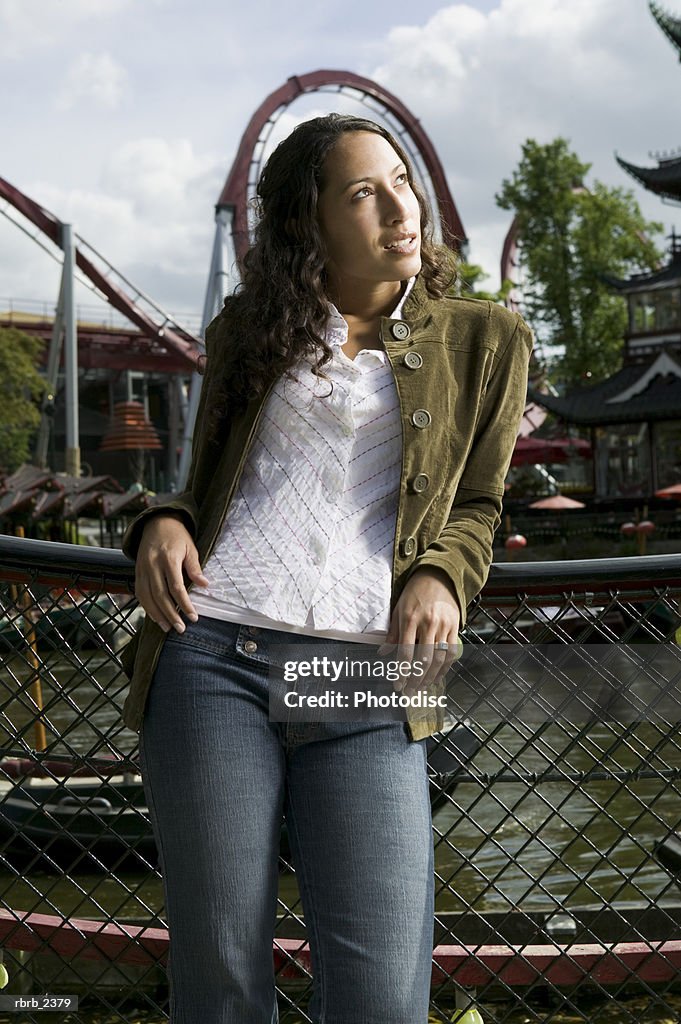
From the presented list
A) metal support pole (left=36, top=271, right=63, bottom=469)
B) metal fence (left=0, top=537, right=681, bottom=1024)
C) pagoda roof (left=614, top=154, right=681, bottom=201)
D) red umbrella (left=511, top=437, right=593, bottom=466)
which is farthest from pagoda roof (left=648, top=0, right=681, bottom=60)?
metal fence (left=0, top=537, right=681, bottom=1024)

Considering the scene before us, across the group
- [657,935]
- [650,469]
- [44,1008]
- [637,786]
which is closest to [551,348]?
[650,469]

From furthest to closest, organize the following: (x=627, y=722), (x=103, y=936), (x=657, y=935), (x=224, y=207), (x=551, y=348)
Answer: (x=551, y=348), (x=224, y=207), (x=657, y=935), (x=103, y=936), (x=627, y=722)

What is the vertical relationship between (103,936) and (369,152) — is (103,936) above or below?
below

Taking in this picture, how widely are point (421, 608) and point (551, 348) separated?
117 ft

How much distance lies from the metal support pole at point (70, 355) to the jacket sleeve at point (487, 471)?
26.8 meters

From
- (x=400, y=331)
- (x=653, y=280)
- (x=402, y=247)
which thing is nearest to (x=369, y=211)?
(x=402, y=247)

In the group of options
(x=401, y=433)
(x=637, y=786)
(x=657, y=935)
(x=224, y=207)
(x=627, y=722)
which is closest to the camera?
(x=401, y=433)

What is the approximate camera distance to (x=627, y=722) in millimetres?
2273

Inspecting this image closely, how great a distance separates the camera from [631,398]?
1132 inches

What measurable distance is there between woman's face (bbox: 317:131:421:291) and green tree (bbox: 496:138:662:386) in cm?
3403

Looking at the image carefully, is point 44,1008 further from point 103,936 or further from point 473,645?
point 473,645

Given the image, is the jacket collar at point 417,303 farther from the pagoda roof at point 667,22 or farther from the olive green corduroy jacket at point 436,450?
the pagoda roof at point 667,22

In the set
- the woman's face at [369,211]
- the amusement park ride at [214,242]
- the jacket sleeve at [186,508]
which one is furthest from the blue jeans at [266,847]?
the amusement park ride at [214,242]

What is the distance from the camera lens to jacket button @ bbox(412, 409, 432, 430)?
171 cm
